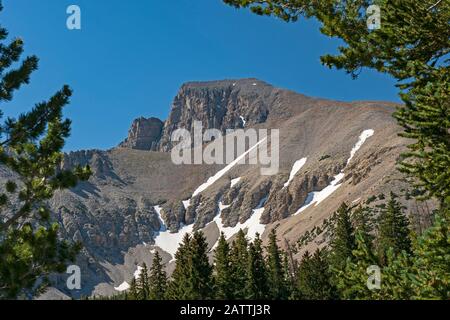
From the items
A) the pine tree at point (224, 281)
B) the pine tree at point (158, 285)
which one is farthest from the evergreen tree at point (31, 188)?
the pine tree at point (158, 285)

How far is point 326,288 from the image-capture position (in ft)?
155

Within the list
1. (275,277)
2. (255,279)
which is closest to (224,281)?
(255,279)

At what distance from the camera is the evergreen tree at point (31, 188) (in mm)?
12172

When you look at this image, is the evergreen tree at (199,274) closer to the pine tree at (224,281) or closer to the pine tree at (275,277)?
the pine tree at (224,281)

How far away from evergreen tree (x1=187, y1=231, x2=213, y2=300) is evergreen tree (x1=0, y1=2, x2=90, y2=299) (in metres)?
26.6

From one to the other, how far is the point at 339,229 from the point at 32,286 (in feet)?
142

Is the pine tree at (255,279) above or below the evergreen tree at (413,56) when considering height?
below

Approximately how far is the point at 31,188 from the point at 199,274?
92.4ft

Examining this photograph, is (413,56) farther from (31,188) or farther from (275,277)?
(275,277)

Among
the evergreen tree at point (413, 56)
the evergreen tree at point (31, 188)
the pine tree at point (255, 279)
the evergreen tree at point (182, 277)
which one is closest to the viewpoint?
the evergreen tree at point (413, 56)

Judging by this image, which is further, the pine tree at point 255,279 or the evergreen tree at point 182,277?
the pine tree at point 255,279

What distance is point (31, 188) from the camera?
522 inches

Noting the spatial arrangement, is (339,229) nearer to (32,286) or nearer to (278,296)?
(278,296)

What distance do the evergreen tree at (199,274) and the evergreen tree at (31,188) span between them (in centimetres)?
2656
